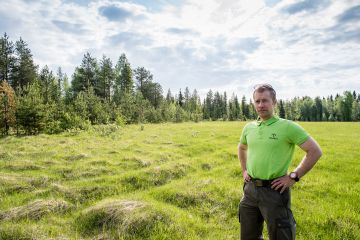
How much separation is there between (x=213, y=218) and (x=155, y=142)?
46.1 feet

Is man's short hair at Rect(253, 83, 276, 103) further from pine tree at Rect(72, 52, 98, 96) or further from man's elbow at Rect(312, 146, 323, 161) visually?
pine tree at Rect(72, 52, 98, 96)

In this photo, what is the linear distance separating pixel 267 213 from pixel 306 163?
94 cm

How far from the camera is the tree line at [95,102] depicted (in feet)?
102

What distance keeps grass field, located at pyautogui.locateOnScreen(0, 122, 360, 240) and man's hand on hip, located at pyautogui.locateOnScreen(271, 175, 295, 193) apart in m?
2.56

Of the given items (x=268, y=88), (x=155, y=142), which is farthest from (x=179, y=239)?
(x=155, y=142)

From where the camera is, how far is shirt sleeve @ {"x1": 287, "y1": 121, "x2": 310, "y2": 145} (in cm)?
400

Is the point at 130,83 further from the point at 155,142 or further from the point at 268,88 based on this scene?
the point at 268,88

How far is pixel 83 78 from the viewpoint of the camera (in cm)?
6047

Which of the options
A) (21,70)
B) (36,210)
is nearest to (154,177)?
(36,210)

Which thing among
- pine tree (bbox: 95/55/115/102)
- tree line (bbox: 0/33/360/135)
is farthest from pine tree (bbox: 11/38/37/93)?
pine tree (bbox: 95/55/115/102)

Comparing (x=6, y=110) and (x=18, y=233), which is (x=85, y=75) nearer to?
(x=6, y=110)

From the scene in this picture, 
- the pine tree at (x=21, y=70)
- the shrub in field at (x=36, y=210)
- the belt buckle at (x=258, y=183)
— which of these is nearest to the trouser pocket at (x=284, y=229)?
the belt buckle at (x=258, y=183)

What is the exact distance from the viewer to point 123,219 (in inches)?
250

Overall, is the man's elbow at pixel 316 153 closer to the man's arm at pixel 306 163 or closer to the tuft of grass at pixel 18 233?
the man's arm at pixel 306 163
